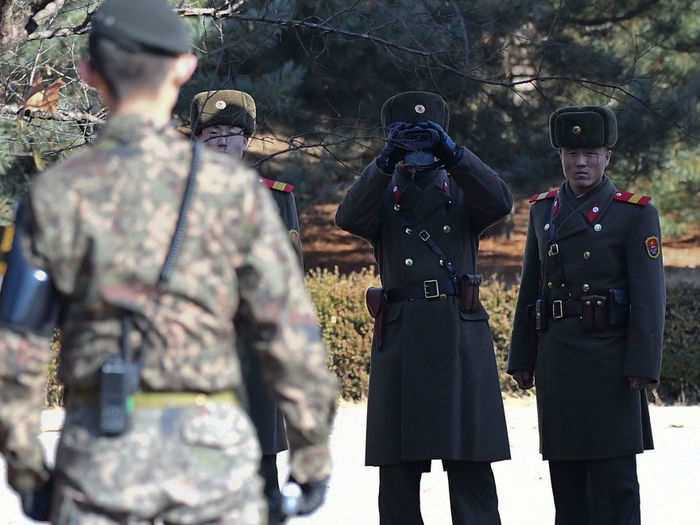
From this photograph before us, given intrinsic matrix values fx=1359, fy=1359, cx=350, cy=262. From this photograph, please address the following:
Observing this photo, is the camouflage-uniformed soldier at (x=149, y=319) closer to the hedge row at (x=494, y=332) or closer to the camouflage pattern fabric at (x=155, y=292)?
the camouflage pattern fabric at (x=155, y=292)

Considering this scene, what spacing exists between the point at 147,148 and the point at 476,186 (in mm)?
2687

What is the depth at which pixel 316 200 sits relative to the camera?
15750mm

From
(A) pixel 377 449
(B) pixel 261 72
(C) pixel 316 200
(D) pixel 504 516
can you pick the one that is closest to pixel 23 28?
(A) pixel 377 449

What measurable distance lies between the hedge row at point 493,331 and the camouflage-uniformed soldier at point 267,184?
5482 mm

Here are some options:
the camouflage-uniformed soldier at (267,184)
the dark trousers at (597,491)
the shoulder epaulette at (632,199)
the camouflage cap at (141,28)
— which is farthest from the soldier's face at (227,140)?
the camouflage cap at (141,28)

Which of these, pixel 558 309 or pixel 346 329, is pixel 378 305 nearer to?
pixel 558 309

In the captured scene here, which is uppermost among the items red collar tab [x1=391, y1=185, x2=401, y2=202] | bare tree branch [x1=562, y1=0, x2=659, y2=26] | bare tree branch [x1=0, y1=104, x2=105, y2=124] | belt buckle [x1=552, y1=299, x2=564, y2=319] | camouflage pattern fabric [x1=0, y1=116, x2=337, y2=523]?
bare tree branch [x1=562, y1=0, x2=659, y2=26]

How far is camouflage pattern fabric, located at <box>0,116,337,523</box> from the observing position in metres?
2.81

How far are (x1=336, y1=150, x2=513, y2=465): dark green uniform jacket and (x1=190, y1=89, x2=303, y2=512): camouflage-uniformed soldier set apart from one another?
276mm

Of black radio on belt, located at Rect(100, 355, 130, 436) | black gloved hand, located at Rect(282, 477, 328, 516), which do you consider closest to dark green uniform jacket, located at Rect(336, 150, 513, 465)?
black gloved hand, located at Rect(282, 477, 328, 516)

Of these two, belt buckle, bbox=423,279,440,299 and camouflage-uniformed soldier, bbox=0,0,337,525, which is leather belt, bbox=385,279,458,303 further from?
camouflage-uniformed soldier, bbox=0,0,337,525

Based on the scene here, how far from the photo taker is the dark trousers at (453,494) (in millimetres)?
5293

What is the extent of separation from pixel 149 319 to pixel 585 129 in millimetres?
3357

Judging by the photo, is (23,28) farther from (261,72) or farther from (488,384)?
(261,72)
